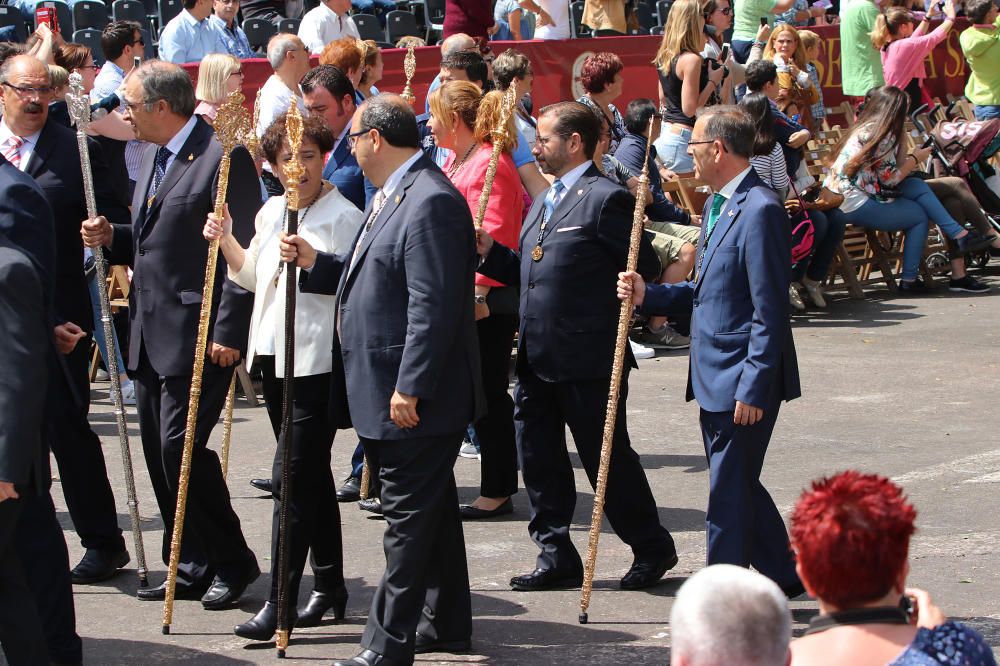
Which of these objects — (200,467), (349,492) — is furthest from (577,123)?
(349,492)

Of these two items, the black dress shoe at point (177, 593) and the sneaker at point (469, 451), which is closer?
the black dress shoe at point (177, 593)

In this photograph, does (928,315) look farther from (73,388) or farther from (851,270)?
(73,388)

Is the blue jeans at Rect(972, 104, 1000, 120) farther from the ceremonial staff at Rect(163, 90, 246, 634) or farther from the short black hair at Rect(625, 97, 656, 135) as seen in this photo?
the ceremonial staff at Rect(163, 90, 246, 634)

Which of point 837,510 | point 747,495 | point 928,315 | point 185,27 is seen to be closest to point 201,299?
point 747,495

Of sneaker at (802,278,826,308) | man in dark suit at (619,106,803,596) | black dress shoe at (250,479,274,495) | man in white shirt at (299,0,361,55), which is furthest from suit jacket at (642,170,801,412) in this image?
man in white shirt at (299,0,361,55)

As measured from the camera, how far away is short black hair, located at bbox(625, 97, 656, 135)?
10.3 meters

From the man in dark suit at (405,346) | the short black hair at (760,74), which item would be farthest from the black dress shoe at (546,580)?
the short black hair at (760,74)

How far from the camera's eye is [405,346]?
5.08 metres

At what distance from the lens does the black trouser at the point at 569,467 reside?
6168 mm

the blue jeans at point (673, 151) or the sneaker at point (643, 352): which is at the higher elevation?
the blue jeans at point (673, 151)

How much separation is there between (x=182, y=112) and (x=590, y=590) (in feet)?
8.54

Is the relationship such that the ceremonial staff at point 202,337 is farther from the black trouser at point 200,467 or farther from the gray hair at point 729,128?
the gray hair at point 729,128

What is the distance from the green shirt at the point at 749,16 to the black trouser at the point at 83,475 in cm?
1156

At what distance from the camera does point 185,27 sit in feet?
41.0
